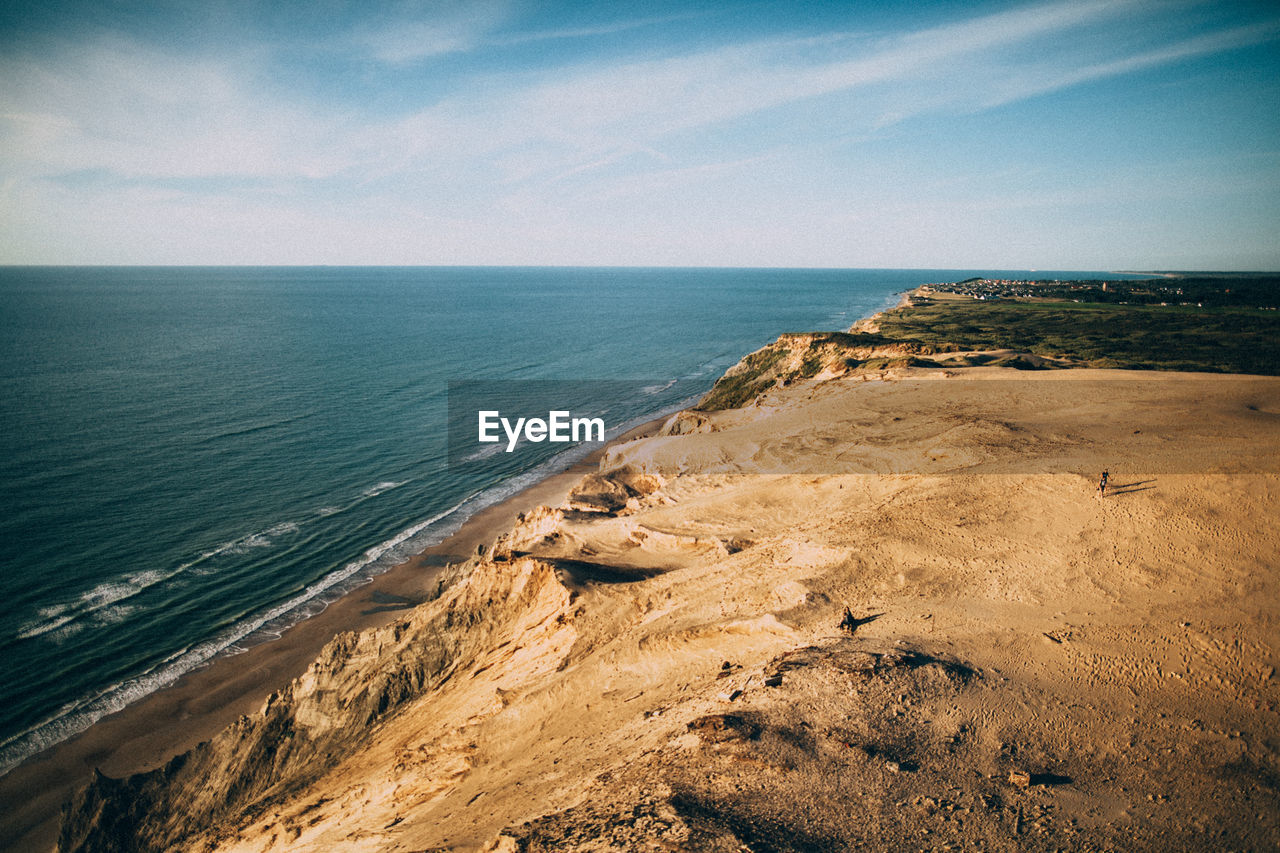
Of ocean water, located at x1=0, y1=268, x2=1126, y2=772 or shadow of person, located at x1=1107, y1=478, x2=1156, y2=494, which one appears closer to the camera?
shadow of person, located at x1=1107, y1=478, x2=1156, y2=494

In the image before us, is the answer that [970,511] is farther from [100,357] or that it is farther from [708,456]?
[100,357]

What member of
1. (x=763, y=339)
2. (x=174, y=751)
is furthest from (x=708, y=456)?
(x=763, y=339)

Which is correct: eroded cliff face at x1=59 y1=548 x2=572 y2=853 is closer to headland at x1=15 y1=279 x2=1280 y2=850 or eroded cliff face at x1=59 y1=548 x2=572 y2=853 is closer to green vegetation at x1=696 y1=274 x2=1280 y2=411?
headland at x1=15 y1=279 x2=1280 y2=850

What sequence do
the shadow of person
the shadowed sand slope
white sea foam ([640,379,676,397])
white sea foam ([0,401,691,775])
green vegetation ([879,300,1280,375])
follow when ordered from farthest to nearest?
white sea foam ([640,379,676,397]) < green vegetation ([879,300,1280,375]) < white sea foam ([0,401,691,775]) < the shadow of person < the shadowed sand slope

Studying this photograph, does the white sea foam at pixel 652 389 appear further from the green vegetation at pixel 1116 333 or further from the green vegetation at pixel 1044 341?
the green vegetation at pixel 1116 333

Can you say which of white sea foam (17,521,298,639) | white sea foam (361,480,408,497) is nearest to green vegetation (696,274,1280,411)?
white sea foam (361,480,408,497)

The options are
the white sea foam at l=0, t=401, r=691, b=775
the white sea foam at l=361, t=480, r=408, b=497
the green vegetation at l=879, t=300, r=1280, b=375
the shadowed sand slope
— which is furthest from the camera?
the green vegetation at l=879, t=300, r=1280, b=375

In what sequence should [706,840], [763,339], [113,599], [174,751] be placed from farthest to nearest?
[763,339] < [113,599] < [174,751] < [706,840]
